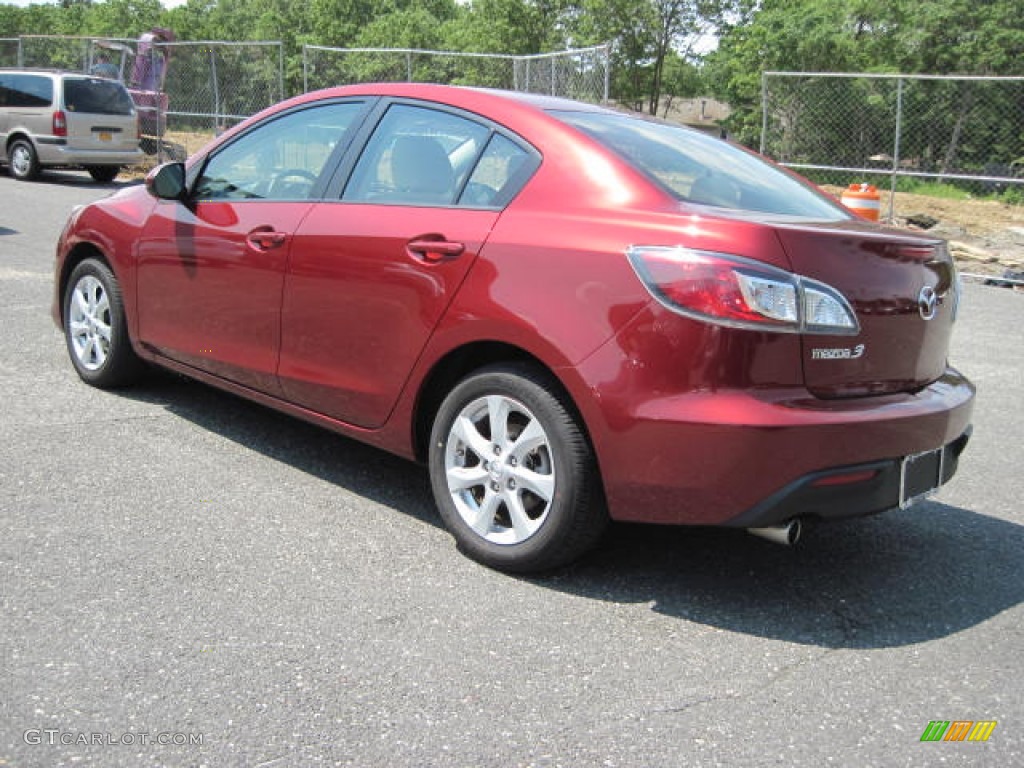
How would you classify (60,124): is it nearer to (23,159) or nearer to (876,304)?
(23,159)

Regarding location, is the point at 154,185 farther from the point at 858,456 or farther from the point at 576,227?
the point at 858,456

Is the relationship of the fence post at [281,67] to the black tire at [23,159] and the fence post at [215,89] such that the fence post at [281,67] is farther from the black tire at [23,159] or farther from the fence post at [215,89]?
the black tire at [23,159]

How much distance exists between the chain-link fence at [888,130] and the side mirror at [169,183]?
41.0ft

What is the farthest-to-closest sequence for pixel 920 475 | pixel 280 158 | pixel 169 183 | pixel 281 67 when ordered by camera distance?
pixel 281 67
pixel 169 183
pixel 280 158
pixel 920 475

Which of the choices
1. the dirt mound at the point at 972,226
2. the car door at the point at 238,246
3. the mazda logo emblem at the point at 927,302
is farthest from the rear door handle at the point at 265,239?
the dirt mound at the point at 972,226

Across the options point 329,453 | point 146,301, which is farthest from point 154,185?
point 329,453

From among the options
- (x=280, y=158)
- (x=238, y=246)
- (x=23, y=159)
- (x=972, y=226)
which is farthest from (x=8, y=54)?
(x=238, y=246)

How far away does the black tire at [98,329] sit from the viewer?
5574 millimetres

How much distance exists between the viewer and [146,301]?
17.4ft

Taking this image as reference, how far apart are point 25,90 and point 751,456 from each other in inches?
762

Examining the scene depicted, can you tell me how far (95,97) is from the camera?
63.6 feet

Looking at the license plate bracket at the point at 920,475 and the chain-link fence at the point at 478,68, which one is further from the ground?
the chain-link fence at the point at 478,68

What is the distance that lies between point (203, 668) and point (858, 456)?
2011 millimetres

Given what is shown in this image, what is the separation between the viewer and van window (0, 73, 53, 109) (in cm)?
1917
